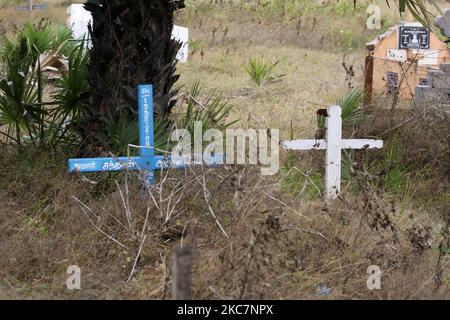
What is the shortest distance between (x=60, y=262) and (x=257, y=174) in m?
1.60

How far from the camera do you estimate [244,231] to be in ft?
18.0

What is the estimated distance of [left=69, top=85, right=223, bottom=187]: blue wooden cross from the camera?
6.03 metres

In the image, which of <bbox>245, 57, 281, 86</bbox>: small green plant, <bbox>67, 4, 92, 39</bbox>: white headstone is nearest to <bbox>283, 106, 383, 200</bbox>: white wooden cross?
<bbox>245, 57, 281, 86</bbox>: small green plant

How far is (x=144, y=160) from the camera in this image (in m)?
6.16

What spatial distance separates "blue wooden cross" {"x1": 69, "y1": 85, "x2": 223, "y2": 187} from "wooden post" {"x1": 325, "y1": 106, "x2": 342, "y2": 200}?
1.17m

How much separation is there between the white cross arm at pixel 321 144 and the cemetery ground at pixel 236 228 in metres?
0.28

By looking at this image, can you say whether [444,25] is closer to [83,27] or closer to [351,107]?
[351,107]

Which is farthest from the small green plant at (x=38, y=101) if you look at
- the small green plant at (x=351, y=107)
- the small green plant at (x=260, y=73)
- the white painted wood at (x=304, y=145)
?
the small green plant at (x=260, y=73)

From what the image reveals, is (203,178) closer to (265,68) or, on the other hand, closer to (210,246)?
(210,246)

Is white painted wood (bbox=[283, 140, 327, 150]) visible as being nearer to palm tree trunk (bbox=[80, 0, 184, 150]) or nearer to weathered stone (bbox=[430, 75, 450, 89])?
palm tree trunk (bbox=[80, 0, 184, 150])

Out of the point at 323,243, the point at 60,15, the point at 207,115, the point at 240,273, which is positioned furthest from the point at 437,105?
the point at 60,15

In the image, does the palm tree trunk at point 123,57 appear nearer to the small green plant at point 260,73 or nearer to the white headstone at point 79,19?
the small green plant at point 260,73

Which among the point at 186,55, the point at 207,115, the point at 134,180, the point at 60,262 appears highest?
the point at 186,55

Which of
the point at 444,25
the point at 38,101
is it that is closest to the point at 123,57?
the point at 38,101
